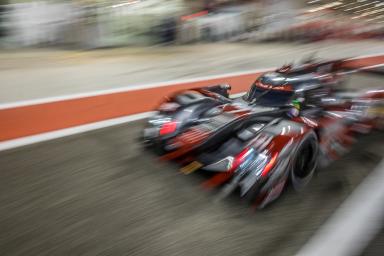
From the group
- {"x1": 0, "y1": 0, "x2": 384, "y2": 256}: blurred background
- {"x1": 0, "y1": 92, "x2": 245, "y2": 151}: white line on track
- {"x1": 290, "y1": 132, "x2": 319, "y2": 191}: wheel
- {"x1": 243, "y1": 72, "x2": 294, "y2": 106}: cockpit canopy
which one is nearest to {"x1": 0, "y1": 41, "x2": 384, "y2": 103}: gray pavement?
{"x1": 0, "y1": 0, "x2": 384, "y2": 256}: blurred background

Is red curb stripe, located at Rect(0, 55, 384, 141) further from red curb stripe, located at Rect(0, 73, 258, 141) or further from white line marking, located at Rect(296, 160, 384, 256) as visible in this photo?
white line marking, located at Rect(296, 160, 384, 256)

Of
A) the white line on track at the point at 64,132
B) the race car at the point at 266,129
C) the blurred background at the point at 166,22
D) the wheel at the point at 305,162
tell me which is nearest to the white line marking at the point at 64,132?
the white line on track at the point at 64,132

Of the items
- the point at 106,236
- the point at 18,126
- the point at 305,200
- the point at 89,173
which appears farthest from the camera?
the point at 18,126

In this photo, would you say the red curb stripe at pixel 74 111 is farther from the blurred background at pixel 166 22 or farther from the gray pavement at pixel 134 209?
the blurred background at pixel 166 22

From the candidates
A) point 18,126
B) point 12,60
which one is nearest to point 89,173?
point 18,126

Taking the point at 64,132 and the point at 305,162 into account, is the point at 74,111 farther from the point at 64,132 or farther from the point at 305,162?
the point at 305,162

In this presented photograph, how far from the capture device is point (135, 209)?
219cm

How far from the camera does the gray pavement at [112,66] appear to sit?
4973 millimetres

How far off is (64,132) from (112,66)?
308 cm

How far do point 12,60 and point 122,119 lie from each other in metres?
3.02

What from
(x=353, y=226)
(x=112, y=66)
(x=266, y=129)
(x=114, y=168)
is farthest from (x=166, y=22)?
(x=353, y=226)

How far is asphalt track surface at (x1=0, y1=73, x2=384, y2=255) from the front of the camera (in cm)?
188

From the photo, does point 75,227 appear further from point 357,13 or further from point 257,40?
point 357,13

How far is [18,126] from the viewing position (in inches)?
136
